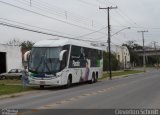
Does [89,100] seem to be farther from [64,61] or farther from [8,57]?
[8,57]

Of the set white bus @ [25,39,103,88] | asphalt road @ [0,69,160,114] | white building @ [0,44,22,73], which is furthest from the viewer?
white building @ [0,44,22,73]

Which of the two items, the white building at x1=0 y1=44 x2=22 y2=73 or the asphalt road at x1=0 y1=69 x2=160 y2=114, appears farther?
the white building at x1=0 y1=44 x2=22 y2=73

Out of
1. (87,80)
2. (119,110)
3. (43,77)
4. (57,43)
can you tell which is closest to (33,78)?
(43,77)

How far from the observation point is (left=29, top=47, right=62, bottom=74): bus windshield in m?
31.0

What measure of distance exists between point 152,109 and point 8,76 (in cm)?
3841

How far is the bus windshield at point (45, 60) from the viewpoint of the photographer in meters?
31.0

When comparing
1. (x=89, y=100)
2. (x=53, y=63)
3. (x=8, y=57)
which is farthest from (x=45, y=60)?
(x=8, y=57)

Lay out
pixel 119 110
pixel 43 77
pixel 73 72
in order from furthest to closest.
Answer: pixel 73 72 → pixel 43 77 → pixel 119 110

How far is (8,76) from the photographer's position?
2066 inches

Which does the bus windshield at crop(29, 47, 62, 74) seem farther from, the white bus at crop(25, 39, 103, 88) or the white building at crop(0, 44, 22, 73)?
the white building at crop(0, 44, 22, 73)

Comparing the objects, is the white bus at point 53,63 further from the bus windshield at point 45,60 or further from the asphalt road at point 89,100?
the asphalt road at point 89,100

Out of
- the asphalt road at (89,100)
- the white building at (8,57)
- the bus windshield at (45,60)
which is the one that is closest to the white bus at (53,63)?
the bus windshield at (45,60)

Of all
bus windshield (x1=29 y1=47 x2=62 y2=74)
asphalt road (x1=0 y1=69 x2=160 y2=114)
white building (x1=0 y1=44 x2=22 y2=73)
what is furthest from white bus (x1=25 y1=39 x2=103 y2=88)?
white building (x1=0 y1=44 x2=22 y2=73)

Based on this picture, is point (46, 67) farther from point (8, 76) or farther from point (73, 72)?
point (8, 76)
